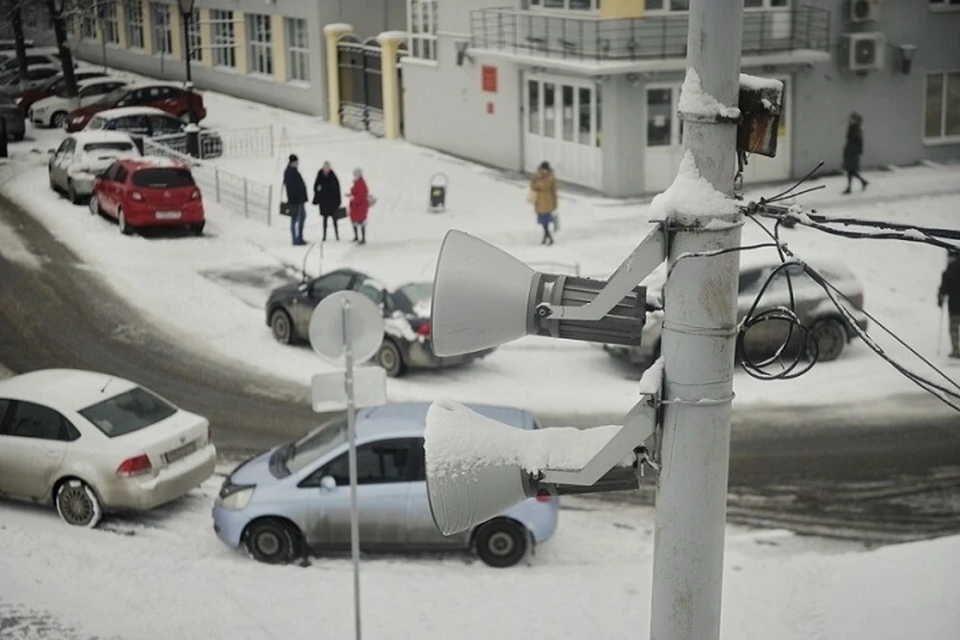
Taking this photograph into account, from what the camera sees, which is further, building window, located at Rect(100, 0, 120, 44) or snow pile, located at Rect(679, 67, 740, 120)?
building window, located at Rect(100, 0, 120, 44)

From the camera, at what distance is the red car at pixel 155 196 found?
25.6 m

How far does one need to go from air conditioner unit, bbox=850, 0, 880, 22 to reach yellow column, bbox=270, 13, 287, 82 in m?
18.1

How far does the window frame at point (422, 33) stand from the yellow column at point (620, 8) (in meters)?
7.20

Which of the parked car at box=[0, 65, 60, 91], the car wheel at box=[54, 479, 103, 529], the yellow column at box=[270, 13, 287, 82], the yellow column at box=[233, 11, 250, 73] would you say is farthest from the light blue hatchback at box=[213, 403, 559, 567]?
the parked car at box=[0, 65, 60, 91]

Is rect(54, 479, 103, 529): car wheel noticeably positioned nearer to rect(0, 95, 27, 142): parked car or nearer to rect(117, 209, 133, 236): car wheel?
rect(117, 209, 133, 236): car wheel

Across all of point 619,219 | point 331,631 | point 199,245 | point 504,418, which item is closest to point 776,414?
point 504,418

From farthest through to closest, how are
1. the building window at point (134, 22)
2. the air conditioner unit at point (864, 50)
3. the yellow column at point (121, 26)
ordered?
1. the yellow column at point (121, 26)
2. the building window at point (134, 22)
3. the air conditioner unit at point (864, 50)

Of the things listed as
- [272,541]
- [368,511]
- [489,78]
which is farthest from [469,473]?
[489,78]

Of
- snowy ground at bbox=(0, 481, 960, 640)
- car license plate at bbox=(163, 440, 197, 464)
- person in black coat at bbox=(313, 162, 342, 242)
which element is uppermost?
person in black coat at bbox=(313, 162, 342, 242)

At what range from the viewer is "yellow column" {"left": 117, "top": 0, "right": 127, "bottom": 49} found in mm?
53094

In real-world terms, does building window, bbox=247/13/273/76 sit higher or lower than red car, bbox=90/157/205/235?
higher

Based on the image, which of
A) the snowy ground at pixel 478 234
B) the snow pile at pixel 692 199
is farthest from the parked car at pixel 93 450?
the snow pile at pixel 692 199

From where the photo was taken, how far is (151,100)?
38.9m

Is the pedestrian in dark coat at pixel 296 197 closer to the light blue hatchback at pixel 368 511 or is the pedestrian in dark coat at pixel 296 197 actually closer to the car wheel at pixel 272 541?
→ the light blue hatchback at pixel 368 511
